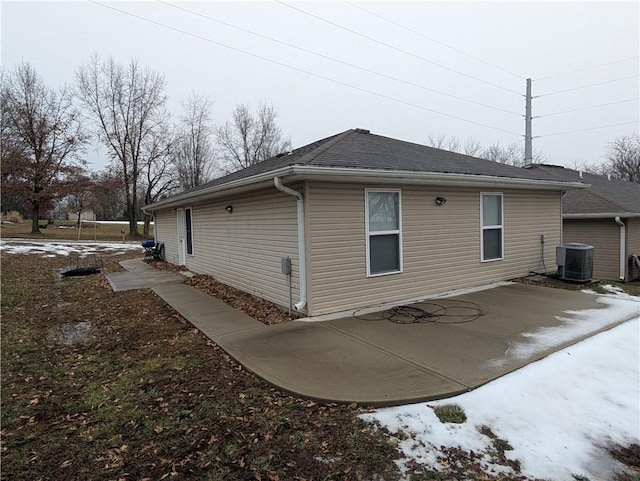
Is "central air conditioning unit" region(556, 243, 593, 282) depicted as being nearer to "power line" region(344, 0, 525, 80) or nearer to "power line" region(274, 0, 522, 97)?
"power line" region(344, 0, 525, 80)

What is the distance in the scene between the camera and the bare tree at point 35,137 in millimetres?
26984

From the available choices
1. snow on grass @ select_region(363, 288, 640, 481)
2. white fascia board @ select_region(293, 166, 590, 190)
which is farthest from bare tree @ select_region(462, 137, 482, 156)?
snow on grass @ select_region(363, 288, 640, 481)

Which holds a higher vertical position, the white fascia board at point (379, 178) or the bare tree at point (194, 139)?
the bare tree at point (194, 139)

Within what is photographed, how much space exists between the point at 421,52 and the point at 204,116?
27.5 m

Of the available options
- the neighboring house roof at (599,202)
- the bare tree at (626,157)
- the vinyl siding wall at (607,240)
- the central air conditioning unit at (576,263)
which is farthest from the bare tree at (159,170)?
the bare tree at (626,157)

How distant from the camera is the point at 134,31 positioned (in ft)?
31.1

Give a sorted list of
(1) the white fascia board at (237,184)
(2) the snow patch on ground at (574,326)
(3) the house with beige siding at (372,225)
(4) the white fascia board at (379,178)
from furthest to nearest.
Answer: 1. (3) the house with beige siding at (372,225)
2. (1) the white fascia board at (237,184)
3. (4) the white fascia board at (379,178)
4. (2) the snow patch on ground at (574,326)

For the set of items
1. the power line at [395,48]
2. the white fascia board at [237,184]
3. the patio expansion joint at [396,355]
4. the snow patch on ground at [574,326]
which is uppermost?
the power line at [395,48]

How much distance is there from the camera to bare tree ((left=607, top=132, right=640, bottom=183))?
34.7 meters

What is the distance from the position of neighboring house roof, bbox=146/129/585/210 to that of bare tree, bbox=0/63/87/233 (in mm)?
24647

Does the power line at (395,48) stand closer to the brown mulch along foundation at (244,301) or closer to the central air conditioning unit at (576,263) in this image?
the brown mulch along foundation at (244,301)

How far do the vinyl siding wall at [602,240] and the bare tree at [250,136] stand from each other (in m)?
28.5

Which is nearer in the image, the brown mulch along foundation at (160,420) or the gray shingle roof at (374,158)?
the brown mulch along foundation at (160,420)

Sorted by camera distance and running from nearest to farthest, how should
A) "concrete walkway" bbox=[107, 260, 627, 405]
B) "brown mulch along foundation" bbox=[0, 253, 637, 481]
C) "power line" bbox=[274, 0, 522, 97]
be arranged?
"brown mulch along foundation" bbox=[0, 253, 637, 481] → "concrete walkway" bbox=[107, 260, 627, 405] → "power line" bbox=[274, 0, 522, 97]
